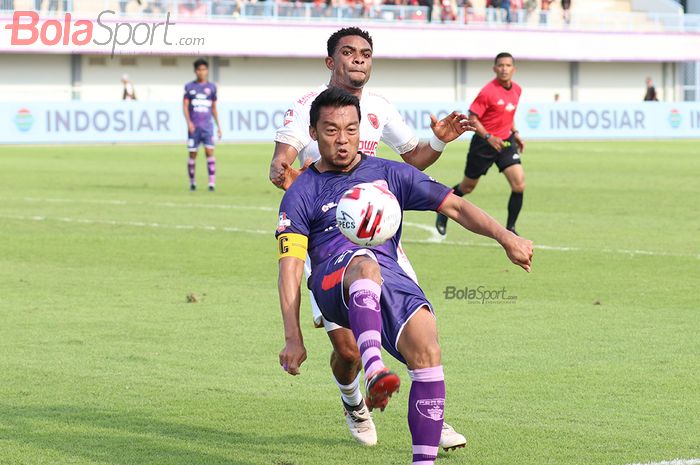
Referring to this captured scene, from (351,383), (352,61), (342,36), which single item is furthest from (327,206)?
(342,36)

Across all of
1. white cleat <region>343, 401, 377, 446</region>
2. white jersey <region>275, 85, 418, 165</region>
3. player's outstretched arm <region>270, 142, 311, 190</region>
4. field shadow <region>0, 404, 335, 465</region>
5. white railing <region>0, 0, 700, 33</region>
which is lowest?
field shadow <region>0, 404, 335, 465</region>

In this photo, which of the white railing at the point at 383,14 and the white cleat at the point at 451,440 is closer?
the white cleat at the point at 451,440

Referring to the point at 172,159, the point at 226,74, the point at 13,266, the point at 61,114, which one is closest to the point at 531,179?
the point at 172,159

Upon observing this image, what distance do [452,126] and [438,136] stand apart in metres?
0.15

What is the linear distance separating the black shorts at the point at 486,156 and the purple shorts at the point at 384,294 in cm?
1026

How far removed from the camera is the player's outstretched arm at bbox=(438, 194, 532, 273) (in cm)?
582

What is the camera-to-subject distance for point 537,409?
281 inches

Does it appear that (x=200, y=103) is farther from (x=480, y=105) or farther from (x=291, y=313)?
(x=291, y=313)

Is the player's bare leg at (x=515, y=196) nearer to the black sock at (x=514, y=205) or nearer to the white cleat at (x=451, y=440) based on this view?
the black sock at (x=514, y=205)

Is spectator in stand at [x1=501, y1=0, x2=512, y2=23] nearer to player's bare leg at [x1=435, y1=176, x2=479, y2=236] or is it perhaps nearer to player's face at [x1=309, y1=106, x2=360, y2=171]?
player's bare leg at [x1=435, y1=176, x2=479, y2=236]

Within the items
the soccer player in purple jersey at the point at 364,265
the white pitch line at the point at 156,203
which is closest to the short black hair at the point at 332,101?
the soccer player in purple jersey at the point at 364,265

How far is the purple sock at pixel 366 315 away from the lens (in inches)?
212

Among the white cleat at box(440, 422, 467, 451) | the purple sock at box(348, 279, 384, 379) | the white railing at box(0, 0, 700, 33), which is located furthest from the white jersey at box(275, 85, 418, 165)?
the white railing at box(0, 0, 700, 33)

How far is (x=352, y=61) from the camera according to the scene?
23.5 feet
